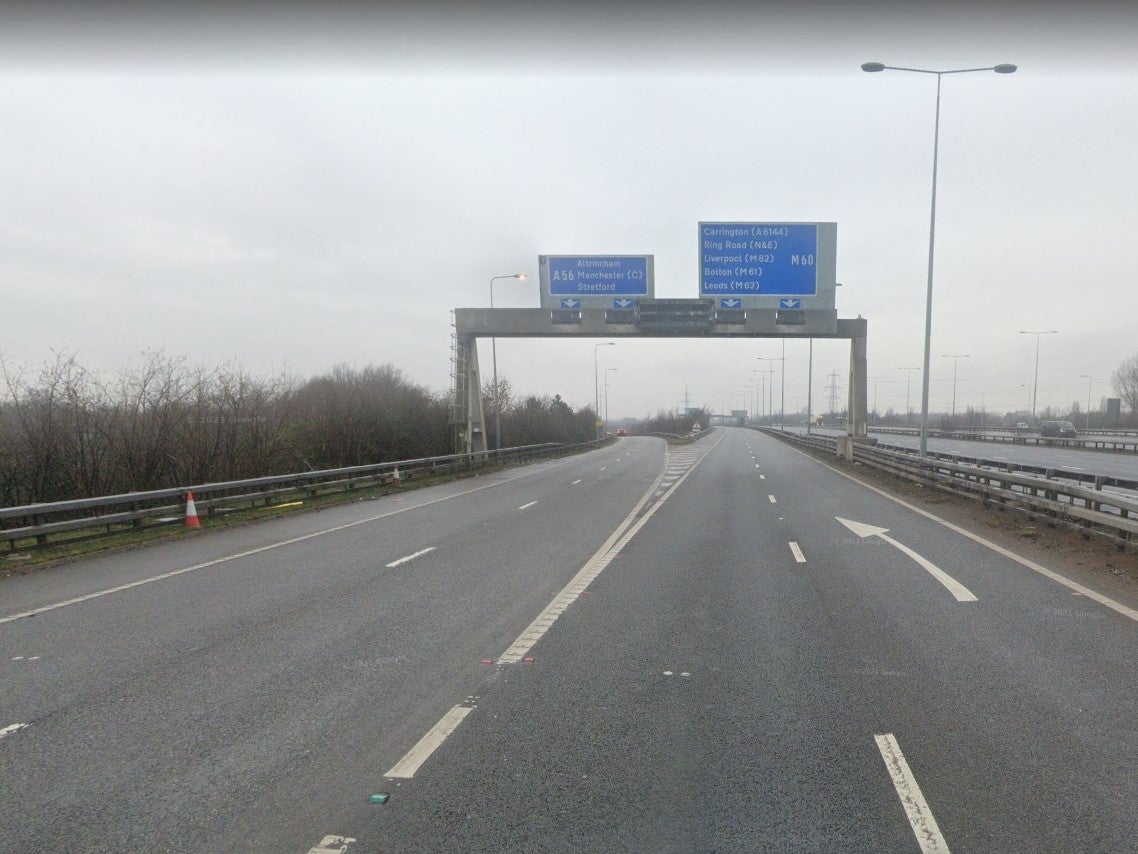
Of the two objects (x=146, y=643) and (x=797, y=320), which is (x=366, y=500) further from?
(x=797, y=320)

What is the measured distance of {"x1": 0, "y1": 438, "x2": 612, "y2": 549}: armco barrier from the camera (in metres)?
11.9

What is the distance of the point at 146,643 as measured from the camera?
6.57 metres

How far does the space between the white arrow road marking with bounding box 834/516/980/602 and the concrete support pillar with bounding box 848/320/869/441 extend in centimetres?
1800

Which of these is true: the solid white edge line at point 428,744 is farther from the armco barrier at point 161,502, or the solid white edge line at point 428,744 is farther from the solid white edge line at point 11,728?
the armco barrier at point 161,502

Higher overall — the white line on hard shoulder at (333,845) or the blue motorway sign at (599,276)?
the blue motorway sign at (599,276)

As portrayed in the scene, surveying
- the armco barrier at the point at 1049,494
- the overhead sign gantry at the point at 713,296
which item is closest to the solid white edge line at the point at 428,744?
the armco barrier at the point at 1049,494

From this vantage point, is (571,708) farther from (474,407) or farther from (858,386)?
(858,386)

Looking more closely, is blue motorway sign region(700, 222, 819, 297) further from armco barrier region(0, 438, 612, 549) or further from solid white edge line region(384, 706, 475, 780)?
solid white edge line region(384, 706, 475, 780)

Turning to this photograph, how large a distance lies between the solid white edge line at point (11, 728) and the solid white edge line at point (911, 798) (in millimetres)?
5756

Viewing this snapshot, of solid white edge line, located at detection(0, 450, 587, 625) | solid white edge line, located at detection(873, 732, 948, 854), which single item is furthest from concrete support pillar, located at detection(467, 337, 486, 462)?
solid white edge line, located at detection(873, 732, 948, 854)

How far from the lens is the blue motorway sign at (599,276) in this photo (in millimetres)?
27938

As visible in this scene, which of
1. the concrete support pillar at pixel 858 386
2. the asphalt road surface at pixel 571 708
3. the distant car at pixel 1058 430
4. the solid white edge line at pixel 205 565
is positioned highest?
the concrete support pillar at pixel 858 386

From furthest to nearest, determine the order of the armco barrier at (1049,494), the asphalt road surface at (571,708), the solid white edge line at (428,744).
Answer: the armco barrier at (1049,494), the solid white edge line at (428,744), the asphalt road surface at (571,708)

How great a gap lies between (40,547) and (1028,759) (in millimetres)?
14864
